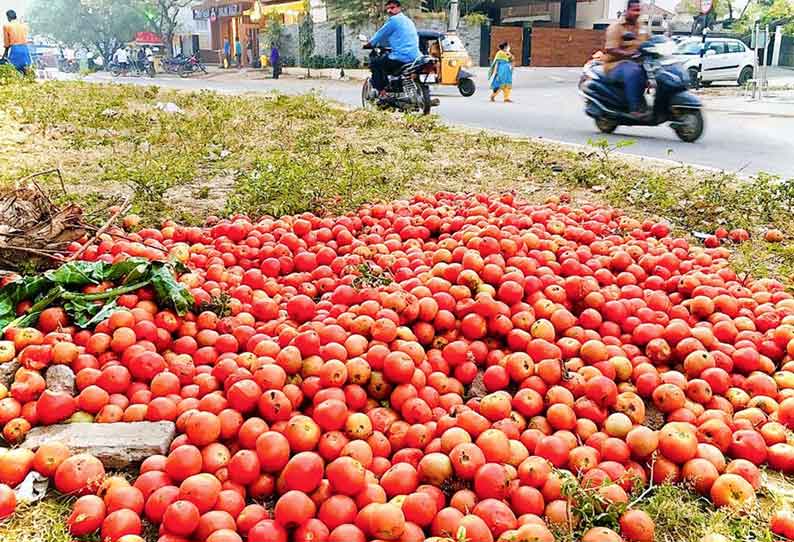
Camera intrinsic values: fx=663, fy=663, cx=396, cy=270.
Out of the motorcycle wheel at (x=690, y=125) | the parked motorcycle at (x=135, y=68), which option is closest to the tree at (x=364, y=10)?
the parked motorcycle at (x=135, y=68)

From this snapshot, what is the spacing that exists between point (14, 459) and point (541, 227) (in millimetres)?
3122

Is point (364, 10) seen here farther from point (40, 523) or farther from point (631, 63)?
point (40, 523)

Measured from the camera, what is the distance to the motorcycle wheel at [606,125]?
10531 mm

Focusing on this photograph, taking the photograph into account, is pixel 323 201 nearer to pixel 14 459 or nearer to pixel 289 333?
pixel 289 333

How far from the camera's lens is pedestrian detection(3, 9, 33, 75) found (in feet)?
49.4

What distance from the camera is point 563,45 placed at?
38.2 metres

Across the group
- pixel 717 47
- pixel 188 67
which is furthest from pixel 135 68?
pixel 717 47

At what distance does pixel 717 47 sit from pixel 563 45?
→ 14521 millimetres

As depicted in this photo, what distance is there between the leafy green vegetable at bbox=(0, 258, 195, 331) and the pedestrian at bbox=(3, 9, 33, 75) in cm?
1449

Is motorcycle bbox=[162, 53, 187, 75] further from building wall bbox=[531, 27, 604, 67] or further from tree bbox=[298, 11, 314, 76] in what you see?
building wall bbox=[531, 27, 604, 67]

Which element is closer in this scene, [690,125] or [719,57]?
[690,125]

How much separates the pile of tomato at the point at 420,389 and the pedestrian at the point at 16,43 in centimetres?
1409

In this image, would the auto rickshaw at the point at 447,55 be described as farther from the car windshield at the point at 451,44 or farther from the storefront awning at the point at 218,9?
the storefront awning at the point at 218,9

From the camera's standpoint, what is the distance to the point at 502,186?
20.0 ft
